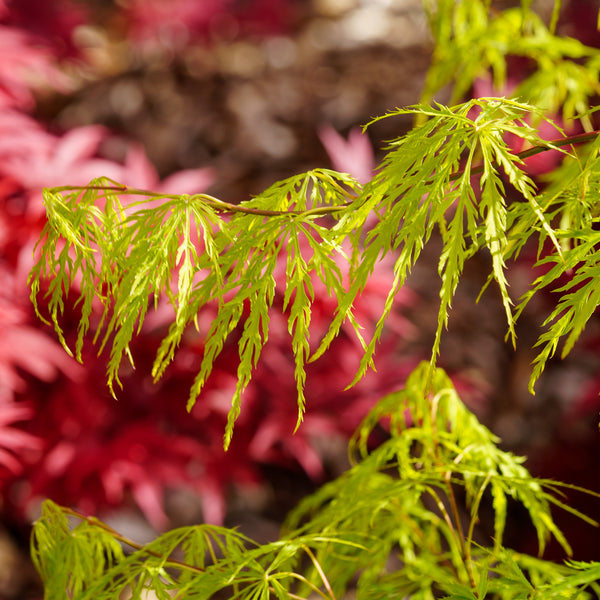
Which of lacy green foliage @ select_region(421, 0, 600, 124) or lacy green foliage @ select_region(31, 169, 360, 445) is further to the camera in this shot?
lacy green foliage @ select_region(421, 0, 600, 124)

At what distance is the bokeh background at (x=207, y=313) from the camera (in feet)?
4.49

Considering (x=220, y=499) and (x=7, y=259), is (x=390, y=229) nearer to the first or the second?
(x=7, y=259)

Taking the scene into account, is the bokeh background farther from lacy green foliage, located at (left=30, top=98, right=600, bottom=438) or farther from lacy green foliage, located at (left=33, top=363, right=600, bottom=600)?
lacy green foliage, located at (left=30, top=98, right=600, bottom=438)

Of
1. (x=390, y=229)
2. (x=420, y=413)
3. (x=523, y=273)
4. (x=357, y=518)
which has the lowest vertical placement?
(x=523, y=273)

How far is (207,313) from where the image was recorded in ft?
4.50

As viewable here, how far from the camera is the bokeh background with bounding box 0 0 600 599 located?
1.37 m

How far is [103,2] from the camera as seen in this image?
3164 mm

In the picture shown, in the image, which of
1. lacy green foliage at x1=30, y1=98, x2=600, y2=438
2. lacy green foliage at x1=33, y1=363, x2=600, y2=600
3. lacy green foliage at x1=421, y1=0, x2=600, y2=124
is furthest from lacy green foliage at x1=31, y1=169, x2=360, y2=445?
lacy green foliage at x1=421, y1=0, x2=600, y2=124

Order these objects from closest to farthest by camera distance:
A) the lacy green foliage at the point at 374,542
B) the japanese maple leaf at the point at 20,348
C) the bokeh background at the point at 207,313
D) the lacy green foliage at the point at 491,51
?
1. the lacy green foliage at the point at 374,542
2. the lacy green foliage at the point at 491,51
3. the japanese maple leaf at the point at 20,348
4. the bokeh background at the point at 207,313

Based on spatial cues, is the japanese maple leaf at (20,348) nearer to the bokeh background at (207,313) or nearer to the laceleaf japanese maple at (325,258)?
the bokeh background at (207,313)

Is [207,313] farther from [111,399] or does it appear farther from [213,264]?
[213,264]

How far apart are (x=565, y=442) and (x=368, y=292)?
26.2 inches

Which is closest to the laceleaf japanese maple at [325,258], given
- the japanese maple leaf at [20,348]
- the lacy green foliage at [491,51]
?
the lacy green foliage at [491,51]

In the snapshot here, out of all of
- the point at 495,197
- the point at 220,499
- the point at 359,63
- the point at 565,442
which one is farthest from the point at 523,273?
the point at 495,197
